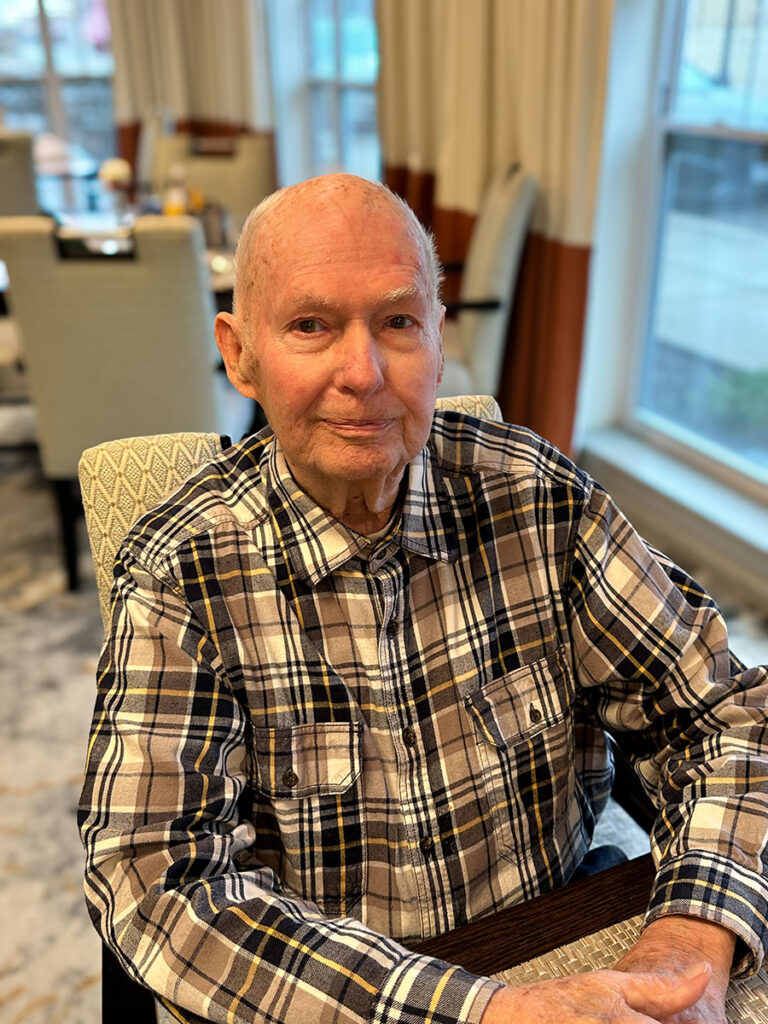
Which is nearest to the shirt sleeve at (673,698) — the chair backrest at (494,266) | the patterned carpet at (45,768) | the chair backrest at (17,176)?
the patterned carpet at (45,768)

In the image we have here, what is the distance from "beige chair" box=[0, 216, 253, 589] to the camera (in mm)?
2217

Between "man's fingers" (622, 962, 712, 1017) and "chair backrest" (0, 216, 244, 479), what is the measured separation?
189 cm

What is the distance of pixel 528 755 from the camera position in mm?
1001

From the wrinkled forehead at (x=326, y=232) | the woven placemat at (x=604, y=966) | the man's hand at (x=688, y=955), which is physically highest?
the wrinkled forehead at (x=326, y=232)

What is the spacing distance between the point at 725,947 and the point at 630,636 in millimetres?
300

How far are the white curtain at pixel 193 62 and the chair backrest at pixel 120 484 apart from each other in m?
4.30

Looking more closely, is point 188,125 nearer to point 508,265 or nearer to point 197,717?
point 508,265

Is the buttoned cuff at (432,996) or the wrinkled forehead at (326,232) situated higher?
the wrinkled forehead at (326,232)

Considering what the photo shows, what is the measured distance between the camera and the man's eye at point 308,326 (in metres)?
0.89

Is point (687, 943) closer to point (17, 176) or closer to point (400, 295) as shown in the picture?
point (400, 295)

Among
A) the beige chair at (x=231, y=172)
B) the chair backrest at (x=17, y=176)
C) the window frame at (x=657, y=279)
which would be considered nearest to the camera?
the window frame at (x=657, y=279)

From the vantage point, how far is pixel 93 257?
223 centimetres

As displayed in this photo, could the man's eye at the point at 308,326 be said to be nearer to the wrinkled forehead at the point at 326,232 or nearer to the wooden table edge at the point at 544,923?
the wrinkled forehead at the point at 326,232

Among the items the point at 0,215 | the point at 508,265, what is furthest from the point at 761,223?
the point at 0,215
